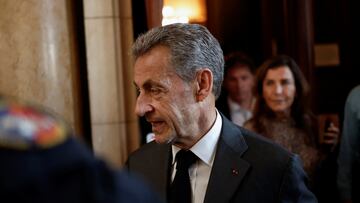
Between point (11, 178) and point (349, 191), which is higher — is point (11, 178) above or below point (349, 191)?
above

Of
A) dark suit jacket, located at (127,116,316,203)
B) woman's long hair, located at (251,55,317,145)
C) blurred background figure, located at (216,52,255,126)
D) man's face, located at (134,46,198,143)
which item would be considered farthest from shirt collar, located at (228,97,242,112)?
man's face, located at (134,46,198,143)

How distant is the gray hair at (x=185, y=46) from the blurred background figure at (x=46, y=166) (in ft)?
4.32

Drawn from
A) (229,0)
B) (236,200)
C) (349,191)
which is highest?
(229,0)

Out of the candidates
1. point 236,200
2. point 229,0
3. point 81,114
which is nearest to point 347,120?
point 81,114

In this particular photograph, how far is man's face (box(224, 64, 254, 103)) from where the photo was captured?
4586 millimetres

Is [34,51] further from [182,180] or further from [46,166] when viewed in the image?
[46,166]

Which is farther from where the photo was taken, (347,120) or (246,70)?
(246,70)

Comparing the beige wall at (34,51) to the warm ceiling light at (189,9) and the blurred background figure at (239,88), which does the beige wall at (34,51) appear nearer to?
the blurred background figure at (239,88)

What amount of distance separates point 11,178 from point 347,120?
3161 mm

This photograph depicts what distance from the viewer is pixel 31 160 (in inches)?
25.6

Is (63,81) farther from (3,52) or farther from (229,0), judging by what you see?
(229,0)

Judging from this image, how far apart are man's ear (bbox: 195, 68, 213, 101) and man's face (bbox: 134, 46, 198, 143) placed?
4 centimetres

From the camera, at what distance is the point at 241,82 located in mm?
4586

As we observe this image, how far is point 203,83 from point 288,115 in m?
1.62
